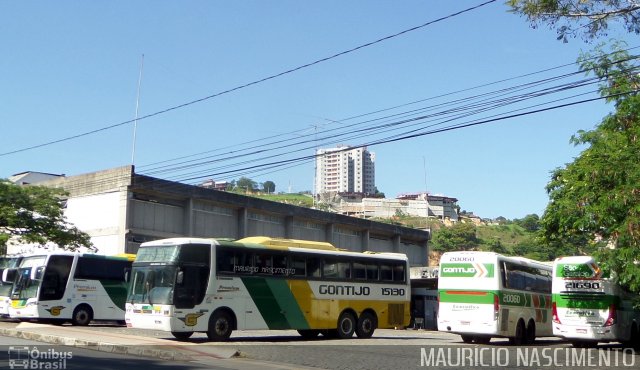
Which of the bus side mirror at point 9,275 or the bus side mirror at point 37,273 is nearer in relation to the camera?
the bus side mirror at point 37,273

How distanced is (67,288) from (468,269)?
16881mm

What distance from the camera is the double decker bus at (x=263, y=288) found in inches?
880

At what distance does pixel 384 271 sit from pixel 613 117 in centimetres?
1043

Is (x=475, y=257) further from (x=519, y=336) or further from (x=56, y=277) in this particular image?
(x=56, y=277)

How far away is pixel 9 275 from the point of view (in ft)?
104

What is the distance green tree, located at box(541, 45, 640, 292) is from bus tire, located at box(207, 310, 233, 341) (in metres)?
10.8

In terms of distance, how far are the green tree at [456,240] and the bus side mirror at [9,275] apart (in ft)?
316

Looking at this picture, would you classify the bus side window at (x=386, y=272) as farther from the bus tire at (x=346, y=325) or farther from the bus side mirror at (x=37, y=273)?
the bus side mirror at (x=37, y=273)

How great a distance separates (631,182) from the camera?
18.8m

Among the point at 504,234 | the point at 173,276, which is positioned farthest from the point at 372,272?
the point at 504,234

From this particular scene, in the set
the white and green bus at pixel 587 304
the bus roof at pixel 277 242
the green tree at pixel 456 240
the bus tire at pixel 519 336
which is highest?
the green tree at pixel 456 240

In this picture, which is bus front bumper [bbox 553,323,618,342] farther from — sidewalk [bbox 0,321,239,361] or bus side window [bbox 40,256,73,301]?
bus side window [bbox 40,256,73,301]

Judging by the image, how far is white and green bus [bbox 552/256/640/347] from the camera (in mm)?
23734

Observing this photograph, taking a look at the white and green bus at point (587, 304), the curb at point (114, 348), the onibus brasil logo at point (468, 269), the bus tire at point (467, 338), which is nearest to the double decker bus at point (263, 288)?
the bus tire at point (467, 338)
